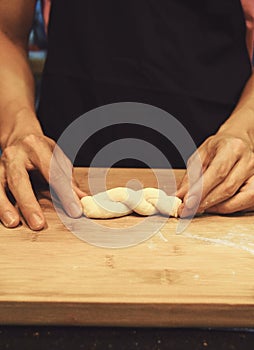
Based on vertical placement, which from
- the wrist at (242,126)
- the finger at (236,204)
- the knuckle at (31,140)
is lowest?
the finger at (236,204)

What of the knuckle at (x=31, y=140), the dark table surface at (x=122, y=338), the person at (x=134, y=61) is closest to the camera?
the dark table surface at (x=122, y=338)

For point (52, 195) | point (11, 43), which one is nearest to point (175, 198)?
point (52, 195)

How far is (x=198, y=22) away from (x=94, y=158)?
19.4 inches

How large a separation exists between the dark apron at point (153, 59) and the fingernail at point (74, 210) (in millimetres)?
361

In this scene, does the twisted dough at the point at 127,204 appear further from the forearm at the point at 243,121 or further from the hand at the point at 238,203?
the forearm at the point at 243,121

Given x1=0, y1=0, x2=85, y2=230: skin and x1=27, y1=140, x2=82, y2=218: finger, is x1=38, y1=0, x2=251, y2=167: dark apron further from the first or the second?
x1=27, y1=140, x2=82, y2=218: finger

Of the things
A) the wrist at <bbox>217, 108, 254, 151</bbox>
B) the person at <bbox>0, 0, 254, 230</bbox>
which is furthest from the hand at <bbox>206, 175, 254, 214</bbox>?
the person at <bbox>0, 0, 254, 230</bbox>

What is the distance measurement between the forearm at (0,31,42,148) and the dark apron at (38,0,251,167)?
0.09m

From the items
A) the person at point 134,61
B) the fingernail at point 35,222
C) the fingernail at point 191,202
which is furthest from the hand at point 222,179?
the fingernail at point 35,222

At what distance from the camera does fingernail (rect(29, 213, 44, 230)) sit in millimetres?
1004

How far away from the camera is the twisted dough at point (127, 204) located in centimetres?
106

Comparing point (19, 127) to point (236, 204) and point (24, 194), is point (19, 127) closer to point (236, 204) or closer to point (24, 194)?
point (24, 194)

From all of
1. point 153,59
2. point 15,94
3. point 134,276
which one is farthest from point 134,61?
point 134,276

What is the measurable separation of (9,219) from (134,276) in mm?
327
